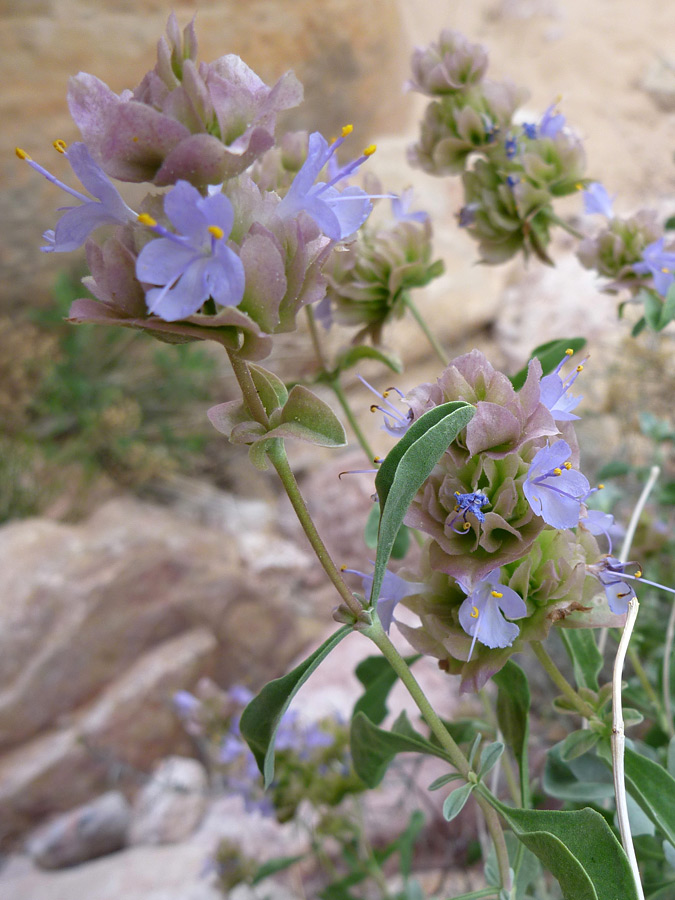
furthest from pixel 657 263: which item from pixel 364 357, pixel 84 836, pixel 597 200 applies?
pixel 84 836

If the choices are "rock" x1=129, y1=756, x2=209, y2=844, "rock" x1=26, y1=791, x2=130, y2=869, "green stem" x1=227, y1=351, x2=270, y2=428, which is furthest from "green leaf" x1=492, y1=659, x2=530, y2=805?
"rock" x1=26, y1=791, x2=130, y2=869

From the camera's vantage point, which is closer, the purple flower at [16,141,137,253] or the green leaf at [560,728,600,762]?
the purple flower at [16,141,137,253]

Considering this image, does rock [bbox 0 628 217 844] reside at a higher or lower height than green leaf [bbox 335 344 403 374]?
lower

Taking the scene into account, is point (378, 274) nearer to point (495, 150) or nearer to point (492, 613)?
point (495, 150)

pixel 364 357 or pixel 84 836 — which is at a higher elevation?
pixel 364 357

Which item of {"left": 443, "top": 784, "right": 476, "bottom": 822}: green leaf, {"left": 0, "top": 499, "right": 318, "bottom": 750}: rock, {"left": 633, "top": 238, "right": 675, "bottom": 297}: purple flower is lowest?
{"left": 0, "top": 499, "right": 318, "bottom": 750}: rock

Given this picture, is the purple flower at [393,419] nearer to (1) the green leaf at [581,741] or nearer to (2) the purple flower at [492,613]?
(2) the purple flower at [492,613]

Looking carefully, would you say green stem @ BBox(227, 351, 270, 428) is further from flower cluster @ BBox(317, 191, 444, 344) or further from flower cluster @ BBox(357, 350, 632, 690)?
flower cluster @ BBox(317, 191, 444, 344)
